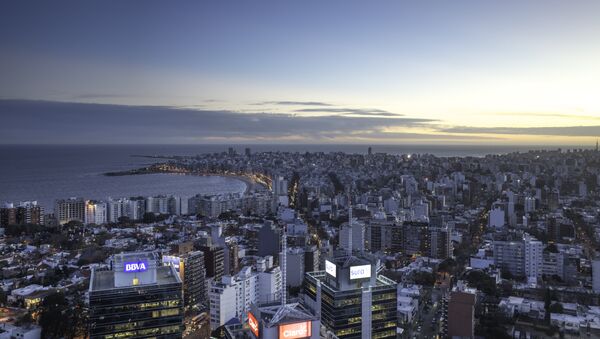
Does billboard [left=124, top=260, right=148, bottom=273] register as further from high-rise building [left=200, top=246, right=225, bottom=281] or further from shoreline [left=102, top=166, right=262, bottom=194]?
shoreline [left=102, top=166, right=262, bottom=194]

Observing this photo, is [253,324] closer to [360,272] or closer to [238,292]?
[360,272]

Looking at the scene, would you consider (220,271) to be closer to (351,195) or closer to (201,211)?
(201,211)

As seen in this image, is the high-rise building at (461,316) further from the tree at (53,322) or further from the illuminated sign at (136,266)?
the tree at (53,322)

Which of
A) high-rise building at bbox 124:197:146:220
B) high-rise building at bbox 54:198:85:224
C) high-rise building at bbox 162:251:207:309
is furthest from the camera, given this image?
high-rise building at bbox 124:197:146:220

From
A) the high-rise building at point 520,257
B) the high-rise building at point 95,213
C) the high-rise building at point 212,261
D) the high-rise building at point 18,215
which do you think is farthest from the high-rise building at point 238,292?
the high-rise building at point 95,213

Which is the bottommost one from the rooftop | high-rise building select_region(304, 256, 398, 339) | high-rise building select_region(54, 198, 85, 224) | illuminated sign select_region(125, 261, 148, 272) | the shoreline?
the shoreline

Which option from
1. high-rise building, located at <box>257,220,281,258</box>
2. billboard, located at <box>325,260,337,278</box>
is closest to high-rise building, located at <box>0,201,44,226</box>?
high-rise building, located at <box>257,220,281,258</box>
